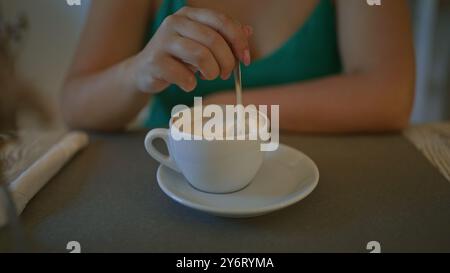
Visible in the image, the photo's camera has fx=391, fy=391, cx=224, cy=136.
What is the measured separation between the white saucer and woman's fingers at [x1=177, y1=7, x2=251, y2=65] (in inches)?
4.1

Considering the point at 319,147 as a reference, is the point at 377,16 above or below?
above

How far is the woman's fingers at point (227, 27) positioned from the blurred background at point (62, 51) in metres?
0.41

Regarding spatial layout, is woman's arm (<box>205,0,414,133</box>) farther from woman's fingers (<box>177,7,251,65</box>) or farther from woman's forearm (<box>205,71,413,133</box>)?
woman's fingers (<box>177,7,251,65</box>)

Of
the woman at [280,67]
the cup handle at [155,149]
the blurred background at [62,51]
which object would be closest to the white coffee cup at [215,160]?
the cup handle at [155,149]

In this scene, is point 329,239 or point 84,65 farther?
point 84,65

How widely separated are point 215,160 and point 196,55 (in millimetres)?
93

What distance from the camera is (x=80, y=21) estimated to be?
22.0 inches

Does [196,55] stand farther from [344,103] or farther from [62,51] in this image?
[62,51]

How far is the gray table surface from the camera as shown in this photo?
28cm

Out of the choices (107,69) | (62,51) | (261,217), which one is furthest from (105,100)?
(62,51)

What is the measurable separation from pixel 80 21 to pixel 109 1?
10 cm
